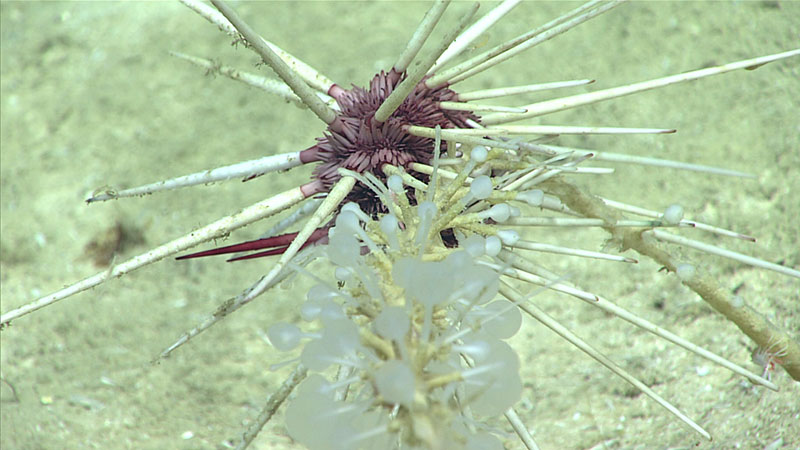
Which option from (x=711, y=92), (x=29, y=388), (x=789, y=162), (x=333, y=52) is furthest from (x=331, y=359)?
(x=333, y=52)

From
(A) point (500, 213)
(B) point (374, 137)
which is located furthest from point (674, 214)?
(B) point (374, 137)

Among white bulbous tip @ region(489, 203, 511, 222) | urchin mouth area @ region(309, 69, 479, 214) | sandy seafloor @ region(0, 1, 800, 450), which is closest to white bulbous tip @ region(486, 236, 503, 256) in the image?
white bulbous tip @ region(489, 203, 511, 222)

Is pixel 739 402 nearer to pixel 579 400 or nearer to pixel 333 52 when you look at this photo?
pixel 579 400

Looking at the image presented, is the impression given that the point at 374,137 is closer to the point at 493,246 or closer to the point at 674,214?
the point at 493,246

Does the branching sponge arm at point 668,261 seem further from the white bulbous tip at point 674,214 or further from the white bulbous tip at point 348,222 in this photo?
the white bulbous tip at point 348,222

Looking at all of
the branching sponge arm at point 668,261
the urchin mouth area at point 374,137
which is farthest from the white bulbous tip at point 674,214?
the urchin mouth area at point 374,137

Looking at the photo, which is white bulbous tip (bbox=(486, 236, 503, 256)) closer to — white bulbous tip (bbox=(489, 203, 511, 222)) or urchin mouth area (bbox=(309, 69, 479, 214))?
white bulbous tip (bbox=(489, 203, 511, 222))
